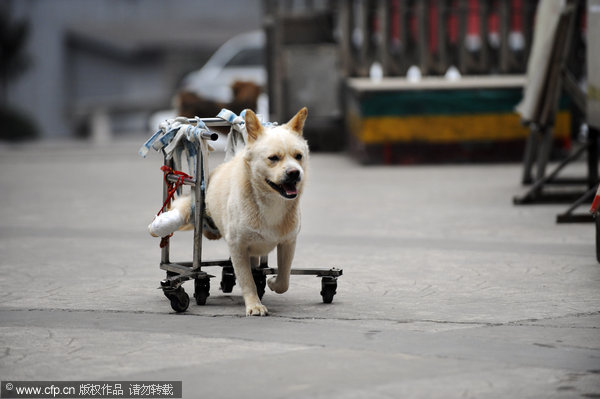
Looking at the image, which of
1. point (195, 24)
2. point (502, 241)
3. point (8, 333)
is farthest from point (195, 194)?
point (195, 24)

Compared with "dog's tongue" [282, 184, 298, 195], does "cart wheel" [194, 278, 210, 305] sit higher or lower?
lower

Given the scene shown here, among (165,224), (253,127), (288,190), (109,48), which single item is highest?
Result: (253,127)

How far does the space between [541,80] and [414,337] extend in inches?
235

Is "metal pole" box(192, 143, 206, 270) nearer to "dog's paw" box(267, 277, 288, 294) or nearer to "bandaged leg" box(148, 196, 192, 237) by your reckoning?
"bandaged leg" box(148, 196, 192, 237)

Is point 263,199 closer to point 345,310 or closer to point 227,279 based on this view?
point 345,310

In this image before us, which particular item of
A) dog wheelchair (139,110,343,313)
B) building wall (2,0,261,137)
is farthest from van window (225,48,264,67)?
dog wheelchair (139,110,343,313)

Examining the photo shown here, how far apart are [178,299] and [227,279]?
0.74 meters

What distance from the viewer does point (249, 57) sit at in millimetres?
25234

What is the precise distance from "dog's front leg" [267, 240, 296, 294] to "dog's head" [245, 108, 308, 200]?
387 millimetres

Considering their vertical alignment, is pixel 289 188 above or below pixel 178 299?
above

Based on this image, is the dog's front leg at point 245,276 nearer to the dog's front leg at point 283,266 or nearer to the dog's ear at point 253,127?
the dog's front leg at point 283,266

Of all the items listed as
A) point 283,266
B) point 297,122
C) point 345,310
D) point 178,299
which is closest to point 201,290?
point 178,299

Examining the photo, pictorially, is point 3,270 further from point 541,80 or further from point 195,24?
point 195,24

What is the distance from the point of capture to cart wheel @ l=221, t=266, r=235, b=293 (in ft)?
22.9
